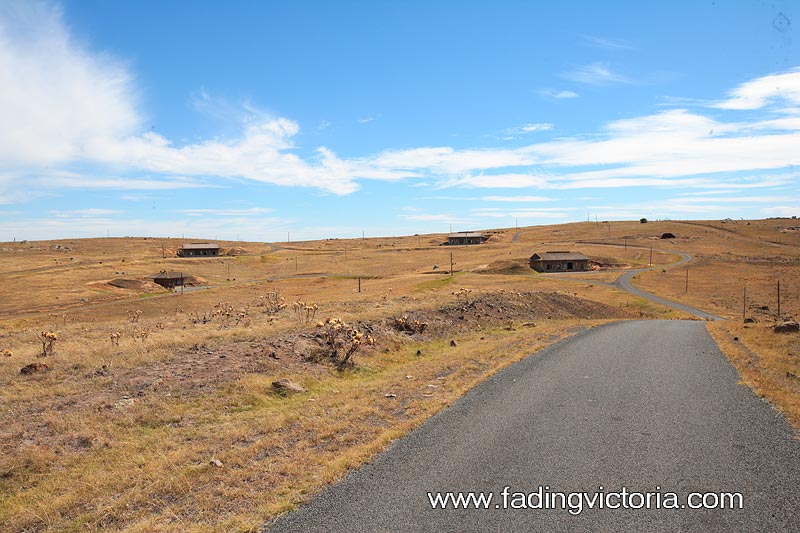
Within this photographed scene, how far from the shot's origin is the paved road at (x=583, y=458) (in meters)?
6.50

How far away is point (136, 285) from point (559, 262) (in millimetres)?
86627

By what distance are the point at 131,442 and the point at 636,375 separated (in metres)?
14.0

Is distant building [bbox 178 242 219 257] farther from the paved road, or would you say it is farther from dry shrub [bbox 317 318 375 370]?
the paved road

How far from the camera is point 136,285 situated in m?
86.1

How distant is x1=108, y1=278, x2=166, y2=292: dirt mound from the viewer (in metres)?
84.4

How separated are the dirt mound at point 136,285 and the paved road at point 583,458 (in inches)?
3378

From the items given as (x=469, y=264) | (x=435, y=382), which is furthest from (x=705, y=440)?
(x=469, y=264)

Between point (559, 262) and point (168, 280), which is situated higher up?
point (559, 262)

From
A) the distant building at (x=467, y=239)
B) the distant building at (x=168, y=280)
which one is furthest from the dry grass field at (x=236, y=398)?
the distant building at (x=467, y=239)

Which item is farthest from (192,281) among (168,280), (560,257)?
(560,257)

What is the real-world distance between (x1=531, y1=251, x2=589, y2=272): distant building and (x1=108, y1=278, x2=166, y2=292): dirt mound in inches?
3039

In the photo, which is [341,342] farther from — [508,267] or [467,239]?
[467,239]

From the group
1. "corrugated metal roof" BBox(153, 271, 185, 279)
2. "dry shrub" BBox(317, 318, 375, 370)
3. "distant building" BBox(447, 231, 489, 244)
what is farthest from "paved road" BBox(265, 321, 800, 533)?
"distant building" BBox(447, 231, 489, 244)

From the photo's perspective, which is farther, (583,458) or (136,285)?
(136,285)
